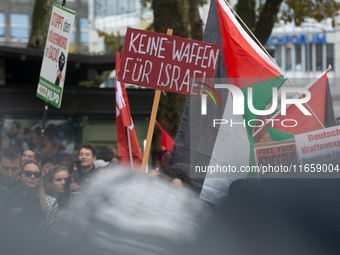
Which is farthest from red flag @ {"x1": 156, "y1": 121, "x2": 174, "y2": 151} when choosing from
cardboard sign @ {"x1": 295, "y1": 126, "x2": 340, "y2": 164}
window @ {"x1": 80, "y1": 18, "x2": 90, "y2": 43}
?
window @ {"x1": 80, "y1": 18, "x2": 90, "y2": 43}

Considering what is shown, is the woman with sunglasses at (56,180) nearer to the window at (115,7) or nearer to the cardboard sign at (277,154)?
the cardboard sign at (277,154)

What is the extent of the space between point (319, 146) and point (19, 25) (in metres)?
33.7

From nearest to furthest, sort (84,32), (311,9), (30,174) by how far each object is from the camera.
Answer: (30,174), (311,9), (84,32)

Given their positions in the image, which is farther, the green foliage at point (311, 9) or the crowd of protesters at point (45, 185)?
the green foliage at point (311, 9)

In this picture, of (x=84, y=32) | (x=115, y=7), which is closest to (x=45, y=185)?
(x=84, y=32)

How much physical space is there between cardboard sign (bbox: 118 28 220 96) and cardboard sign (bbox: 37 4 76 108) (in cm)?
131

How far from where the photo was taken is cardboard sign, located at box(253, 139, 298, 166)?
11.7 feet

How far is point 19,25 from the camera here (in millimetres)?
34062

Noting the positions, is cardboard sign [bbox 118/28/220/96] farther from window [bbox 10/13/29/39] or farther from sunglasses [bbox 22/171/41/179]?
window [bbox 10/13/29/39]

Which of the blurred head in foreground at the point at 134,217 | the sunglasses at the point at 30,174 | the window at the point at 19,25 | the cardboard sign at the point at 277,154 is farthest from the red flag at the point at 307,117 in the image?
the window at the point at 19,25

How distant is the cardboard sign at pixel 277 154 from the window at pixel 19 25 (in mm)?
33236

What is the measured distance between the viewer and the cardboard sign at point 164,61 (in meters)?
4.43

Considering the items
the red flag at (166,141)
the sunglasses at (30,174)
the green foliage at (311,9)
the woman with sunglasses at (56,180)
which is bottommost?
the red flag at (166,141)

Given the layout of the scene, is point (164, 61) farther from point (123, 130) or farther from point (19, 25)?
point (19, 25)
